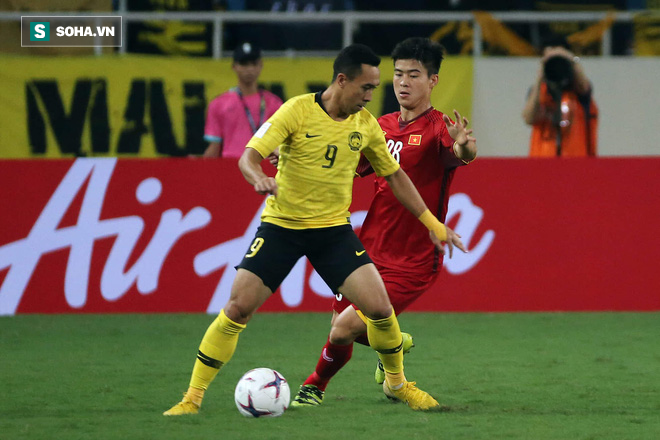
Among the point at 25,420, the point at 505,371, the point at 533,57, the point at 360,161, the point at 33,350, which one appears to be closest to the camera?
the point at 25,420

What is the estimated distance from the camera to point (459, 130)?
6.16 metres

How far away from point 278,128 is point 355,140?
0.47 metres

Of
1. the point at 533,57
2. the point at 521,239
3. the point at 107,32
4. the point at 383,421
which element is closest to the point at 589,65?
the point at 533,57

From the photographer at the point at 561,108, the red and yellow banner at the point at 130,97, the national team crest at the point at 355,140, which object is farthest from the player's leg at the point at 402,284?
the red and yellow banner at the point at 130,97

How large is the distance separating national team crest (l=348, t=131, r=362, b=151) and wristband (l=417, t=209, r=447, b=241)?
0.55m

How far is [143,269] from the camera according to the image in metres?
9.88

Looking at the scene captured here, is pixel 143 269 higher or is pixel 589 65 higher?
pixel 589 65

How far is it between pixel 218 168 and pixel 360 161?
365 cm

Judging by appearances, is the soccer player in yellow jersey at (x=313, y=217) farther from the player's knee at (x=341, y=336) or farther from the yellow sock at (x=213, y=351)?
the player's knee at (x=341, y=336)

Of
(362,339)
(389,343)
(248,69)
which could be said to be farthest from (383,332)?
(248,69)

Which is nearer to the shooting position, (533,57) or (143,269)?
(143,269)

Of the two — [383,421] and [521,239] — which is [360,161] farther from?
[521,239]

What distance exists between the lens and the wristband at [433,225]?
19.9 feet

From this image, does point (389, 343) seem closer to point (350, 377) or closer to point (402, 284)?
point (402, 284)
